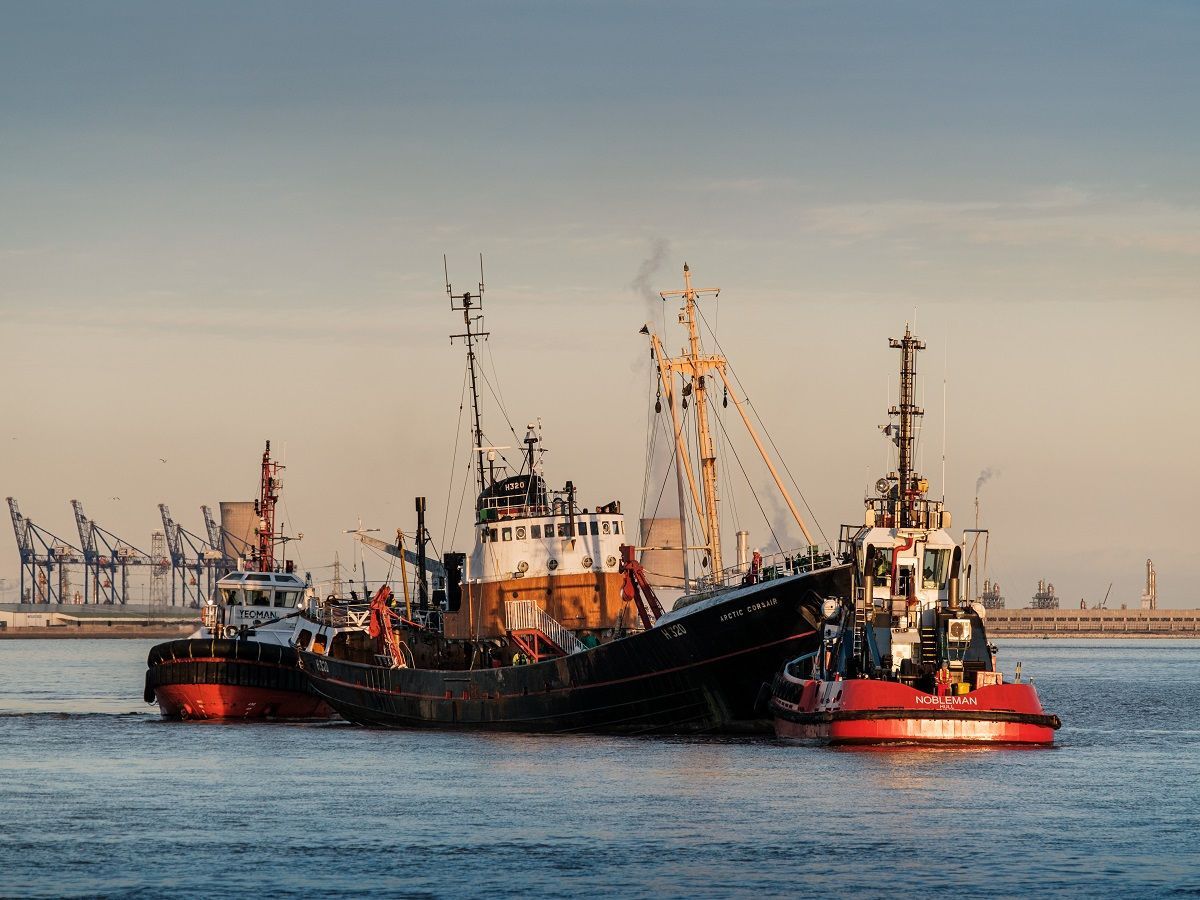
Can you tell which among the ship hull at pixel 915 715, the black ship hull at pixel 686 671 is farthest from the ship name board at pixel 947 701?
the black ship hull at pixel 686 671

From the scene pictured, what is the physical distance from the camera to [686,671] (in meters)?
64.3

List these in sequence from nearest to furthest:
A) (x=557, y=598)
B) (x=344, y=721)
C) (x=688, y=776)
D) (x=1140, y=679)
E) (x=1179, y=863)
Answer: (x=1179, y=863), (x=688, y=776), (x=557, y=598), (x=344, y=721), (x=1140, y=679)

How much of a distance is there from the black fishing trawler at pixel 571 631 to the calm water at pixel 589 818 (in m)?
2.86

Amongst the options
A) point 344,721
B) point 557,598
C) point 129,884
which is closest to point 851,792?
point 129,884

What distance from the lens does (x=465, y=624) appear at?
76125mm

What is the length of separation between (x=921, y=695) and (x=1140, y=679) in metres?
105

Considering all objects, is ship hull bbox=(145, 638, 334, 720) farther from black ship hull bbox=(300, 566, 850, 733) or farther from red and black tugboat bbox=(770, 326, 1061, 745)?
red and black tugboat bbox=(770, 326, 1061, 745)

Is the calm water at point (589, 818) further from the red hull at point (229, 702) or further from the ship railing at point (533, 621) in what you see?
the red hull at point (229, 702)

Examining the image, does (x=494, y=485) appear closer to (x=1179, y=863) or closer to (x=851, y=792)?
(x=851, y=792)

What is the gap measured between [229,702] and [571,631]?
65.4 feet

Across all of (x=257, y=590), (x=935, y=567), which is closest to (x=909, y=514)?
(x=935, y=567)

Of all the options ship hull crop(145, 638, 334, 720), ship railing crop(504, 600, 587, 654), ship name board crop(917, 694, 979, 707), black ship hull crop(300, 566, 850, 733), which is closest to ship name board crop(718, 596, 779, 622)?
black ship hull crop(300, 566, 850, 733)

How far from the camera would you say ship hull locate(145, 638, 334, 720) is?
8431 centimetres

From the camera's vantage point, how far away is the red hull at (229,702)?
84.3 m
